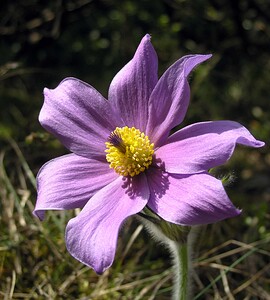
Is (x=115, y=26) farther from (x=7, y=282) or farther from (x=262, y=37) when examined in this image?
(x=7, y=282)

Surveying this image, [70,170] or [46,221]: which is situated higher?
[70,170]

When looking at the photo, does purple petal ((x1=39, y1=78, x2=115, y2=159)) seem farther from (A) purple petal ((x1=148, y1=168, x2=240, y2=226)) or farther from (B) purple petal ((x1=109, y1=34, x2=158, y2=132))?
(A) purple petal ((x1=148, y1=168, x2=240, y2=226))

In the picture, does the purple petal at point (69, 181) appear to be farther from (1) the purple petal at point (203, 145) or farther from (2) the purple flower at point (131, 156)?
(1) the purple petal at point (203, 145)

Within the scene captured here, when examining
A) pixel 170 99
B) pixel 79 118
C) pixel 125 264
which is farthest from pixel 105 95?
pixel 170 99

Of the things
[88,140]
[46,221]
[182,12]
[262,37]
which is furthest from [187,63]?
[262,37]

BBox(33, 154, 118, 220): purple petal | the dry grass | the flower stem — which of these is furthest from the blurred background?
BBox(33, 154, 118, 220): purple petal

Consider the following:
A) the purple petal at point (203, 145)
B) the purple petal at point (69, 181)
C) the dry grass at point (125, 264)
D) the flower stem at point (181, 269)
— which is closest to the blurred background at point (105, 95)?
the dry grass at point (125, 264)
